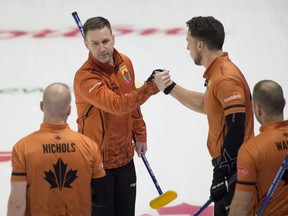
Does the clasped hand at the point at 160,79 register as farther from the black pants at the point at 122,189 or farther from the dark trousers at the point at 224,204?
the dark trousers at the point at 224,204

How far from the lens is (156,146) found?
5.10 metres

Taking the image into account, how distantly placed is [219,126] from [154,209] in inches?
44.9

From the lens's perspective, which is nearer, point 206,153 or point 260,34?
point 206,153

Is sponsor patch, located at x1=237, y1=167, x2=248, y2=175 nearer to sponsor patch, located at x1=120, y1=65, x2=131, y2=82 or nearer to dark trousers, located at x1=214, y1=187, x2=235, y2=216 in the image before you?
dark trousers, located at x1=214, y1=187, x2=235, y2=216

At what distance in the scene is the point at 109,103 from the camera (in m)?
3.67

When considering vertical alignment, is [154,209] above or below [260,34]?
below

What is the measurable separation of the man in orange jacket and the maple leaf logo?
2.58ft

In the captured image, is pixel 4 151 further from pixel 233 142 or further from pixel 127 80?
pixel 233 142

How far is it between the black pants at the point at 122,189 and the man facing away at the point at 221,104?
0.55 metres

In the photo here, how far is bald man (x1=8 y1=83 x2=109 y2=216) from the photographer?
115 inches

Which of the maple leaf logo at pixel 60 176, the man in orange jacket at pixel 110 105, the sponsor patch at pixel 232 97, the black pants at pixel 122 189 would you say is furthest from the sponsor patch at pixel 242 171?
the black pants at pixel 122 189

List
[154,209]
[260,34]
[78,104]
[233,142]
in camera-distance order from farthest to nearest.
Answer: [260,34] → [154,209] → [78,104] → [233,142]

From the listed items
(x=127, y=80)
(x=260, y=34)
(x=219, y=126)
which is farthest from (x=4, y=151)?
(x=260, y=34)

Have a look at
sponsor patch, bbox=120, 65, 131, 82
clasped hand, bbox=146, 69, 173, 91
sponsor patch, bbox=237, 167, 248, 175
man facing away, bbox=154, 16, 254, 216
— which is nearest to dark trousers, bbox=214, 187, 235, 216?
man facing away, bbox=154, 16, 254, 216
